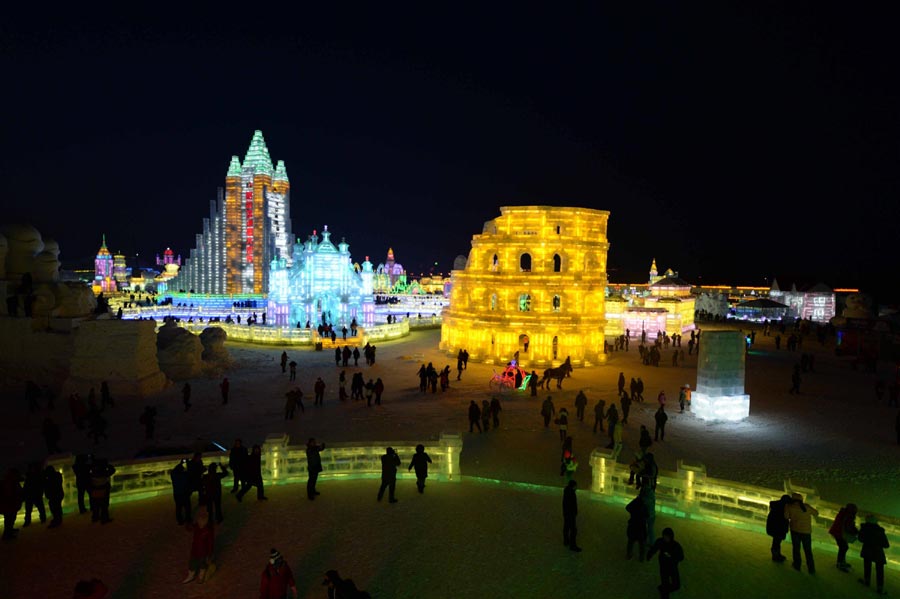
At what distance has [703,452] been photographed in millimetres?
14406

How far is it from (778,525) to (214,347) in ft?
76.2

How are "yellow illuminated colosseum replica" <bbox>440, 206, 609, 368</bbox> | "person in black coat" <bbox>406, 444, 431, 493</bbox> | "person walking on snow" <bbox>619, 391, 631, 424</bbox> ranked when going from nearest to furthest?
"person in black coat" <bbox>406, 444, 431, 493</bbox> → "person walking on snow" <bbox>619, 391, 631, 424</bbox> → "yellow illuminated colosseum replica" <bbox>440, 206, 609, 368</bbox>

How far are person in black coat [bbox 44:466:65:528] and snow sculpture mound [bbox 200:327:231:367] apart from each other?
1652cm

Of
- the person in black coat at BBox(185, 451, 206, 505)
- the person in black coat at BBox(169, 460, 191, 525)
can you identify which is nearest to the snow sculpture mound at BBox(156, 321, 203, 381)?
the person in black coat at BBox(185, 451, 206, 505)

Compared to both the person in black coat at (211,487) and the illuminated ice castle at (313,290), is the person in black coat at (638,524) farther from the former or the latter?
the illuminated ice castle at (313,290)

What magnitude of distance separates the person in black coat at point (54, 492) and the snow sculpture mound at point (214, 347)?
16520 millimetres

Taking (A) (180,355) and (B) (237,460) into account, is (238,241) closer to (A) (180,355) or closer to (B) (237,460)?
(A) (180,355)

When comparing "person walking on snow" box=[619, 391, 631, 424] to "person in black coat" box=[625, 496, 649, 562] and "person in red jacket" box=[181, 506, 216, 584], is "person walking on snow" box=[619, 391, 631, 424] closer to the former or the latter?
"person in black coat" box=[625, 496, 649, 562]

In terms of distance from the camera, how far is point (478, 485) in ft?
35.2

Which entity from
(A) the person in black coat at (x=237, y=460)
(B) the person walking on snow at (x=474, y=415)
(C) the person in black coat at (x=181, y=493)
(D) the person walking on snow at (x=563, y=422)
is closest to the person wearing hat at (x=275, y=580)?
(C) the person in black coat at (x=181, y=493)

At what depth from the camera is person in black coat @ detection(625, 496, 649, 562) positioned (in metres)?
7.67

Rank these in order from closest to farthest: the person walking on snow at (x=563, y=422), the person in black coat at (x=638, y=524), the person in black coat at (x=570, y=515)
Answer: the person in black coat at (x=638, y=524), the person in black coat at (x=570, y=515), the person walking on snow at (x=563, y=422)

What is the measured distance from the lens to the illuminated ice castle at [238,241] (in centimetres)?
7600

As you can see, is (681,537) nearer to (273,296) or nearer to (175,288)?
(273,296)
